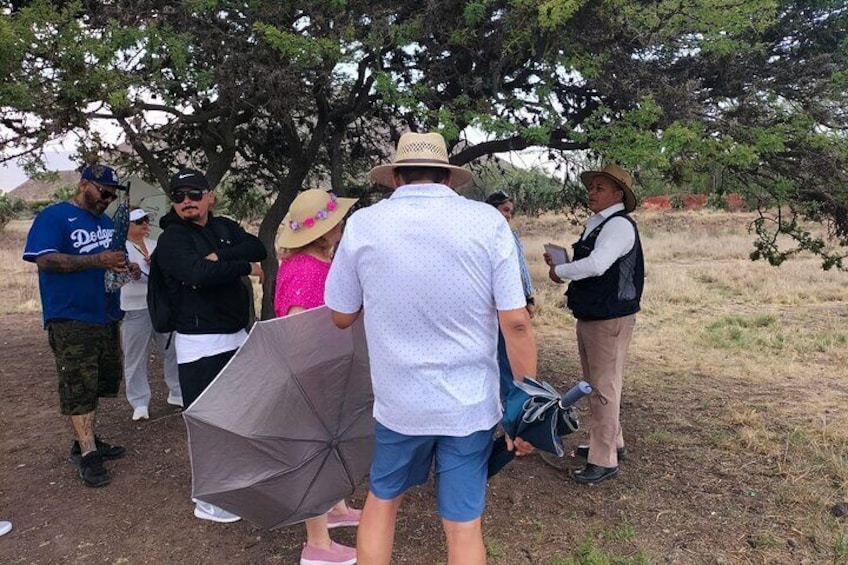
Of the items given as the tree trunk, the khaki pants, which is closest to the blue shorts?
the khaki pants

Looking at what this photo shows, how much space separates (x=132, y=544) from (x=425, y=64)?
394 centimetres

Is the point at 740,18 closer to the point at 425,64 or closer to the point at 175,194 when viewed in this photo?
the point at 425,64

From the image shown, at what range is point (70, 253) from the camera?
13.4 feet

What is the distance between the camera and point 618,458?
4.84m

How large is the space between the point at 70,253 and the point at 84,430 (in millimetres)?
1178

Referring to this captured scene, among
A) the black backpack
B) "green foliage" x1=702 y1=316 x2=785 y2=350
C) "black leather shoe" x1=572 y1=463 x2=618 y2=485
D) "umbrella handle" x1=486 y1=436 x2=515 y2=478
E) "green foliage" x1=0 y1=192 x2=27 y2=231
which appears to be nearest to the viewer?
"umbrella handle" x1=486 y1=436 x2=515 y2=478

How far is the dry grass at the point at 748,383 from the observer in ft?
13.1

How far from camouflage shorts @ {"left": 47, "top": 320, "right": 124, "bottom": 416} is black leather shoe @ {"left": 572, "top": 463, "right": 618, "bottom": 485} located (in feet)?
10.9

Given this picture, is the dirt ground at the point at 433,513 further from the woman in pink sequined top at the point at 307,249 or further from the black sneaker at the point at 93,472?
the woman in pink sequined top at the point at 307,249

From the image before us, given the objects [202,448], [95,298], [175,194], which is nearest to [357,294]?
[202,448]

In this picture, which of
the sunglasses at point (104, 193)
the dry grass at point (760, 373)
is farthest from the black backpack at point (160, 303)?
the dry grass at point (760, 373)

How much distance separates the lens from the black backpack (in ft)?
11.2

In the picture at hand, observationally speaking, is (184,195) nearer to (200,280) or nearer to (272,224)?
(200,280)

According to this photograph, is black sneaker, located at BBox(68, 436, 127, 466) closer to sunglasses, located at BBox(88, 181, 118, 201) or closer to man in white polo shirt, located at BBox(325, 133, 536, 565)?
sunglasses, located at BBox(88, 181, 118, 201)
